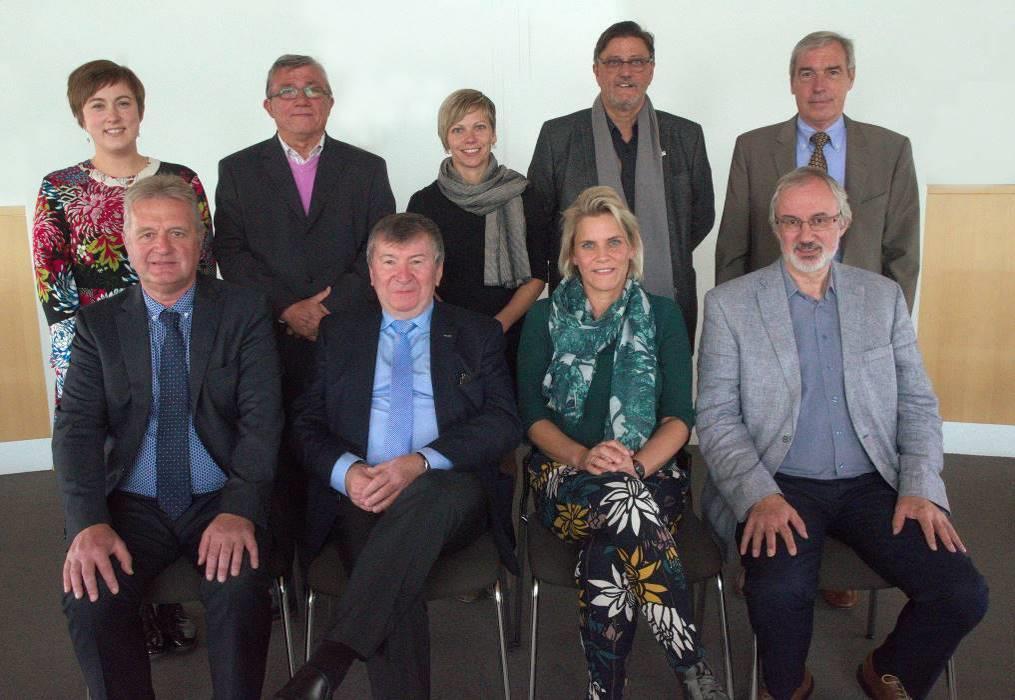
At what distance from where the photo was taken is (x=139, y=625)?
6.78ft

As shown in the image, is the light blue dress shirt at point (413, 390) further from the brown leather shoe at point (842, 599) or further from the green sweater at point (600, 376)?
the brown leather shoe at point (842, 599)

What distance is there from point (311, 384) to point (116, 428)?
53cm

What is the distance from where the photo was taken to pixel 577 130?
10.9 ft

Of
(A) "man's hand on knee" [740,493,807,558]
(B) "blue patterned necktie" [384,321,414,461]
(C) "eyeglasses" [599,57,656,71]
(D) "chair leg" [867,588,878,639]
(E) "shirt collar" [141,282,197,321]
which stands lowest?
(D) "chair leg" [867,588,878,639]

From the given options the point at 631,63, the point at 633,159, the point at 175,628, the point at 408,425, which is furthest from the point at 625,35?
the point at 175,628

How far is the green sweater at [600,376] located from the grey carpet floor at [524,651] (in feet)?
2.42

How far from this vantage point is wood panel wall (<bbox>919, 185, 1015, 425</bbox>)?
4.59 m

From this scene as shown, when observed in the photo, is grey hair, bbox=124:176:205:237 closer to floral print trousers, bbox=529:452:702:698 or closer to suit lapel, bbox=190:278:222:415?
suit lapel, bbox=190:278:222:415

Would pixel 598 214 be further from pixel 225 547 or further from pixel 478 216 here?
pixel 225 547

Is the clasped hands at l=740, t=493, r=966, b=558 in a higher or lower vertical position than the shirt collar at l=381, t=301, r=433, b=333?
lower

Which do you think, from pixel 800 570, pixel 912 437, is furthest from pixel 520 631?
pixel 912 437

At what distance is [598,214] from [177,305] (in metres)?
1.24

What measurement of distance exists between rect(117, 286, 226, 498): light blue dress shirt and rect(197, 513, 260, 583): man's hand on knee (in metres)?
0.19

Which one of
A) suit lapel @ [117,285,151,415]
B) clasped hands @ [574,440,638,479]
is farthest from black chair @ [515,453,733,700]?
suit lapel @ [117,285,151,415]
